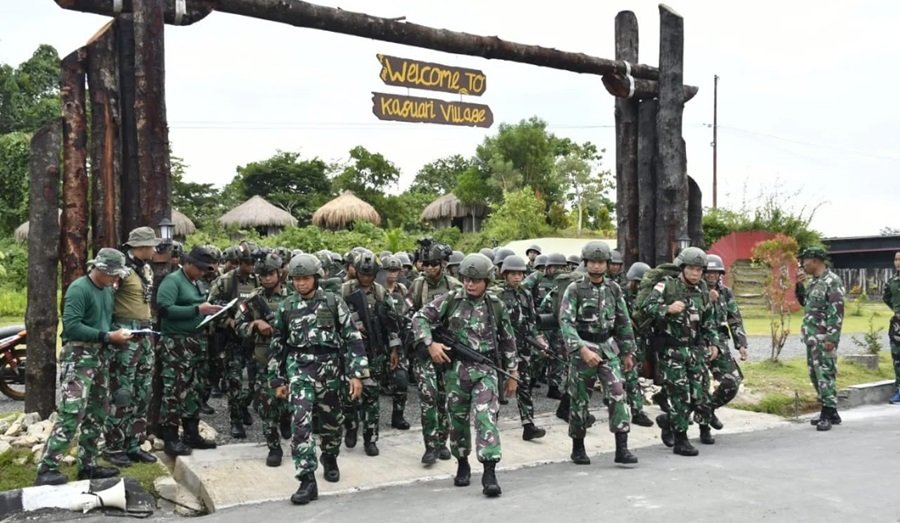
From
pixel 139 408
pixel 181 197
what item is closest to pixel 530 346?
pixel 139 408

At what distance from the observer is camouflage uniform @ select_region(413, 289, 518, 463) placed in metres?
6.39

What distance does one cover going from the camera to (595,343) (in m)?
7.51

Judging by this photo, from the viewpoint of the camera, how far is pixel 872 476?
652 cm

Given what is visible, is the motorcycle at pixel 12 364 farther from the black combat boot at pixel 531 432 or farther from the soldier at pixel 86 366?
the black combat boot at pixel 531 432

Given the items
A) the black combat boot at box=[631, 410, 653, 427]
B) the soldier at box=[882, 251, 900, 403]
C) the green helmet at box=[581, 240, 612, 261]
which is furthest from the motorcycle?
the soldier at box=[882, 251, 900, 403]

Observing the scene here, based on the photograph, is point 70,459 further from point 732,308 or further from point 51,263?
point 732,308

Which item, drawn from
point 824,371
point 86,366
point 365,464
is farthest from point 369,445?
point 824,371

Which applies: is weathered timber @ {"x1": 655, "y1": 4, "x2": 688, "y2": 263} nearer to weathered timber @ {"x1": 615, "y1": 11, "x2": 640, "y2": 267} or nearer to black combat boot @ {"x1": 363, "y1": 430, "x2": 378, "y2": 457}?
weathered timber @ {"x1": 615, "y1": 11, "x2": 640, "y2": 267}

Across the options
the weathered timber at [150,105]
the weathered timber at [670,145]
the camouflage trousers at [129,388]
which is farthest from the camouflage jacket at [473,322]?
the weathered timber at [670,145]

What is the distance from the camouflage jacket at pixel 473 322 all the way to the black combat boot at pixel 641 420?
122 inches

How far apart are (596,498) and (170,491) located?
336 cm

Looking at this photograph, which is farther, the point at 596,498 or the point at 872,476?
the point at 872,476

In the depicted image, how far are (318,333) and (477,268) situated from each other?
141cm

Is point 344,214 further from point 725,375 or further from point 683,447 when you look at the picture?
point 683,447
